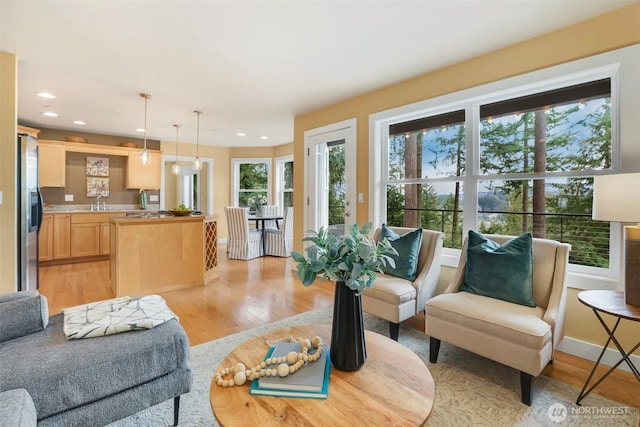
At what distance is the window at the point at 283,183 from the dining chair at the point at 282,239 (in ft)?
4.62

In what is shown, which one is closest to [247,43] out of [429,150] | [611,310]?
[429,150]

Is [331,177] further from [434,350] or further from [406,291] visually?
[434,350]

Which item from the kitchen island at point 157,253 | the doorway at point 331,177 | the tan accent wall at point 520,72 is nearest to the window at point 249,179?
the doorway at point 331,177

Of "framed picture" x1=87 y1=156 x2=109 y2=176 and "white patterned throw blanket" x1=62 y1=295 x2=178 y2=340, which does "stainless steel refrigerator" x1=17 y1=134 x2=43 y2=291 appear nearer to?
"white patterned throw blanket" x1=62 y1=295 x2=178 y2=340

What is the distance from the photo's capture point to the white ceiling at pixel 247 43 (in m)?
2.12

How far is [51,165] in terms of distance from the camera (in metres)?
5.41

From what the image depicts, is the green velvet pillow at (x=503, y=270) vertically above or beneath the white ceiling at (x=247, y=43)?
beneath

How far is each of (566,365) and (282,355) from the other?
217 cm

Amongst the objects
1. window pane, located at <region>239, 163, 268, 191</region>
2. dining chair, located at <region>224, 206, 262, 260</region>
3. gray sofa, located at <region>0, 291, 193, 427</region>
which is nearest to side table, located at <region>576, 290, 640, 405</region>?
gray sofa, located at <region>0, 291, 193, 427</region>

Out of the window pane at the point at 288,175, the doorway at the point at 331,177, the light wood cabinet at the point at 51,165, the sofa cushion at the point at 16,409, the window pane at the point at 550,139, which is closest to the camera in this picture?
the sofa cushion at the point at 16,409

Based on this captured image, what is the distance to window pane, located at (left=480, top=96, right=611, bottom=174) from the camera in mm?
2324

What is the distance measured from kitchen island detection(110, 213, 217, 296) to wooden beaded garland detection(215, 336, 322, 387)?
292 centimetres

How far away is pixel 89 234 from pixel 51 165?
4.56ft

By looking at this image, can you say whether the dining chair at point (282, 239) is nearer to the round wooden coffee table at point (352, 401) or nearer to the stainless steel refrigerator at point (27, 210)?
the stainless steel refrigerator at point (27, 210)
